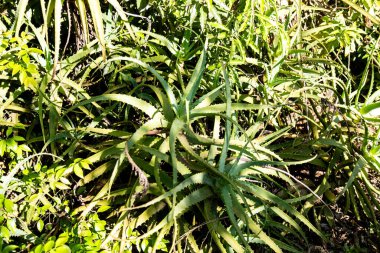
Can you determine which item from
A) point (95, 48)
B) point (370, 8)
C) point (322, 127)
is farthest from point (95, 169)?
point (370, 8)

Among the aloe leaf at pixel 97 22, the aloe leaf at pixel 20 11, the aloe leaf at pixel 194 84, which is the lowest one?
the aloe leaf at pixel 194 84

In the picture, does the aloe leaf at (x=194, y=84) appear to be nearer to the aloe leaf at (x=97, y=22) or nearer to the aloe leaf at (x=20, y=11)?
the aloe leaf at (x=97, y=22)

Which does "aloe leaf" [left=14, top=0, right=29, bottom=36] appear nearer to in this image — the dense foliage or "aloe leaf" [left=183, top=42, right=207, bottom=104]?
the dense foliage

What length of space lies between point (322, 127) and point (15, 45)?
1.34m

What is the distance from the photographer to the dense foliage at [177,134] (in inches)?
65.7

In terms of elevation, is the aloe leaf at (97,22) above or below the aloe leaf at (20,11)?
below

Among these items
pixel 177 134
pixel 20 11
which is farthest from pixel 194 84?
pixel 20 11

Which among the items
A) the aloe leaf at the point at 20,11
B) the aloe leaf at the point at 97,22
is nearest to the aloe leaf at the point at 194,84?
the aloe leaf at the point at 97,22

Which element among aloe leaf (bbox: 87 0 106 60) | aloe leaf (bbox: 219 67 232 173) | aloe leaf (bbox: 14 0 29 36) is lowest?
aloe leaf (bbox: 219 67 232 173)

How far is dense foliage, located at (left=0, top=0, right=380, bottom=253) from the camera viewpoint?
1.67 metres

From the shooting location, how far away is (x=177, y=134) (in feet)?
5.51

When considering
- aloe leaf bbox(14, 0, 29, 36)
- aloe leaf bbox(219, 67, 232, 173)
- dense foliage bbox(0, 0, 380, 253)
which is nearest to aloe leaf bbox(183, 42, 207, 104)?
dense foliage bbox(0, 0, 380, 253)

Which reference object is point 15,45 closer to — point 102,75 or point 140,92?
point 102,75

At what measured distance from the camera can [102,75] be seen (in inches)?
81.6
